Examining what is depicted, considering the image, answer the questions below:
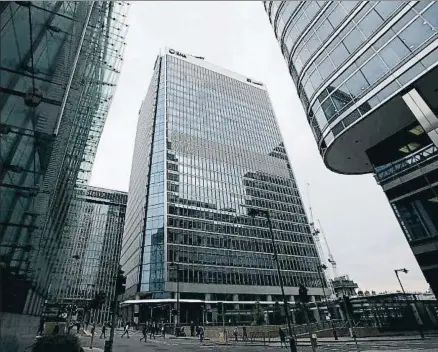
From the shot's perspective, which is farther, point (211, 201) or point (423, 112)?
point (211, 201)

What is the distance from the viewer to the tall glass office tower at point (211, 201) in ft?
241

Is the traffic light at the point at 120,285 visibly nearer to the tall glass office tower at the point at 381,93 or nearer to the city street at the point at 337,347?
the city street at the point at 337,347

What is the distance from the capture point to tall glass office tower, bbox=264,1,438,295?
22319 millimetres

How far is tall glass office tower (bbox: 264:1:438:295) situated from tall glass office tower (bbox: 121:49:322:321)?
5032 centimetres

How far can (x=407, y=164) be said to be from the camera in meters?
28.4

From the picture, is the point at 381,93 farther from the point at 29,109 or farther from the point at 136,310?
the point at 136,310

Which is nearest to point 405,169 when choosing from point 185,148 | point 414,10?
point 414,10

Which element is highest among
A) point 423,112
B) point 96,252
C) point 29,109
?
point 96,252

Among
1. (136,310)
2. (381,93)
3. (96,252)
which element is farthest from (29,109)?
(96,252)

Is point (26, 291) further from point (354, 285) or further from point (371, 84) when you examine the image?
point (354, 285)

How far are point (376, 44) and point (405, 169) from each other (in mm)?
12281

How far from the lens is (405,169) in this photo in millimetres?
28641

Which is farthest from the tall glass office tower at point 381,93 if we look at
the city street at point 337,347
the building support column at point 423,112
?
the city street at point 337,347

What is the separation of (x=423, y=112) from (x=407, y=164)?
7.92 meters
